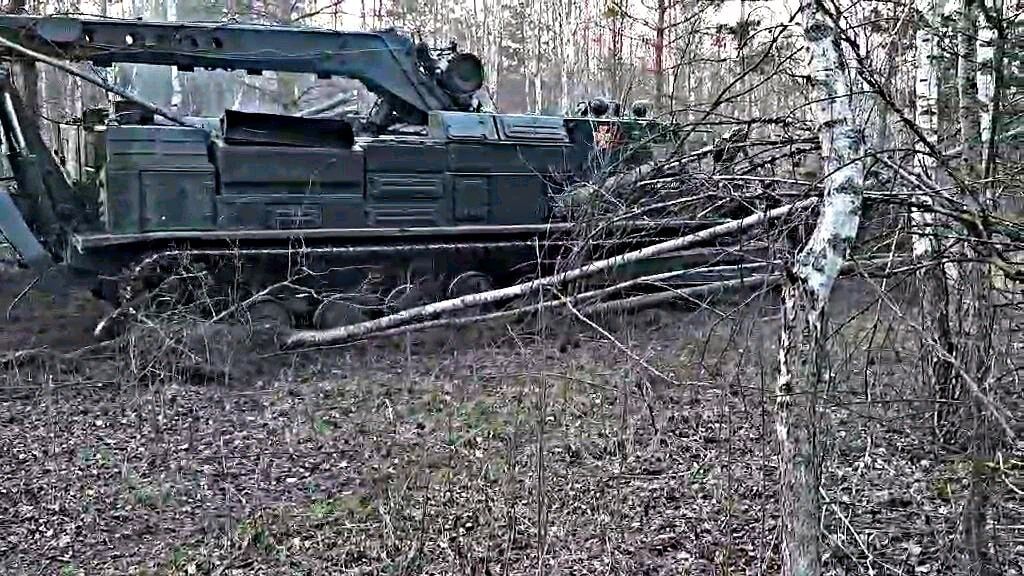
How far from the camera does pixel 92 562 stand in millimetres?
5039

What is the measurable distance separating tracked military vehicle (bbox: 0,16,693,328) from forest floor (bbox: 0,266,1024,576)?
109cm

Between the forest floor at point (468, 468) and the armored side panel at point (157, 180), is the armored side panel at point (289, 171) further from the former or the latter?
the forest floor at point (468, 468)

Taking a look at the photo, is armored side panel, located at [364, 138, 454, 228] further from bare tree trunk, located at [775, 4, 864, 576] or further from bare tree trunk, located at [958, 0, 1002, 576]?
bare tree trunk, located at [775, 4, 864, 576]

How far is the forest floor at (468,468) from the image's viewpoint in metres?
4.90

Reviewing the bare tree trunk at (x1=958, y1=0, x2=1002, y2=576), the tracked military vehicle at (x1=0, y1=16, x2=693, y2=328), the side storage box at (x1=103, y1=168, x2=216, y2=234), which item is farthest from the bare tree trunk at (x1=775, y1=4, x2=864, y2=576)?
the side storage box at (x1=103, y1=168, x2=216, y2=234)

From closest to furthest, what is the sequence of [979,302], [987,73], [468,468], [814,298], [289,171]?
[814,298], [979,302], [987,73], [468,468], [289,171]

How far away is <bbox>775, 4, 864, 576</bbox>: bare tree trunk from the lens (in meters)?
3.59

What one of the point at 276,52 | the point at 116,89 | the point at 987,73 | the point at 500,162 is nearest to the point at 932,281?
the point at 987,73

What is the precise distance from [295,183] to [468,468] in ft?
13.4

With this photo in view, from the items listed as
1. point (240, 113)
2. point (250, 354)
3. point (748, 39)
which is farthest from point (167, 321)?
point (748, 39)

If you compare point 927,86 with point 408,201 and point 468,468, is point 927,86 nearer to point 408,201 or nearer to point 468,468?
point 468,468

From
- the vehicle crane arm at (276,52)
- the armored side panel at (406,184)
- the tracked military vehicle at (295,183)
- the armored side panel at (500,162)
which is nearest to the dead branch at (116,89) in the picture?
the tracked military vehicle at (295,183)

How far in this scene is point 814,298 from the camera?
11.9 feet

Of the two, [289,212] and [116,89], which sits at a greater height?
[116,89]
